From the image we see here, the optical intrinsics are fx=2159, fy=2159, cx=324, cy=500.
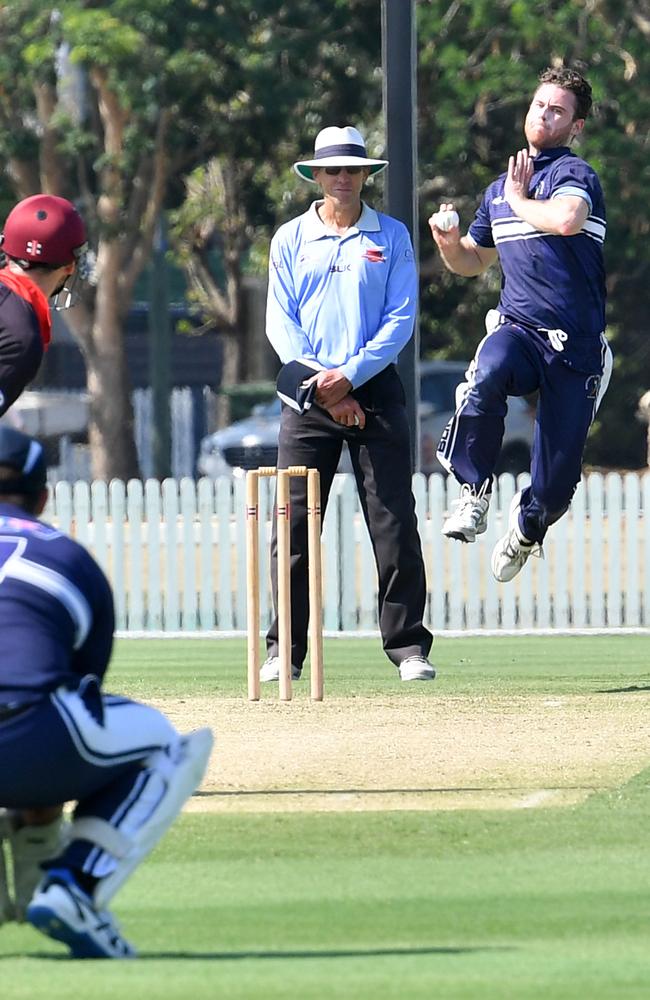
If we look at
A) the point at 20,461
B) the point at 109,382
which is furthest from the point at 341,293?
the point at 109,382

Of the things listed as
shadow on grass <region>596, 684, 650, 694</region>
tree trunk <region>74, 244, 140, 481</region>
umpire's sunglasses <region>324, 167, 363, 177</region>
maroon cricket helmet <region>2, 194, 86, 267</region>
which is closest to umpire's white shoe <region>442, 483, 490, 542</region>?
shadow on grass <region>596, 684, 650, 694</region>

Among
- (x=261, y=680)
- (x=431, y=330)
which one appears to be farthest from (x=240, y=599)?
(x=431, y=330)

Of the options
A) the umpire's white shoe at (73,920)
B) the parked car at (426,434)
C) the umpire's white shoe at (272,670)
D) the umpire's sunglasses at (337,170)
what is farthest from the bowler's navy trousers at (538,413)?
the parked car at (426,434)

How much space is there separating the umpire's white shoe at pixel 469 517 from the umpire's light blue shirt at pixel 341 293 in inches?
28.6

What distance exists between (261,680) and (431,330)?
27332 millimetres

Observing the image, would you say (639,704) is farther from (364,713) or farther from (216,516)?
(216,516)

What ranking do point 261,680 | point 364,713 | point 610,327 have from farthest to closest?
Result: point 610,327, point 261,680, point 364,713

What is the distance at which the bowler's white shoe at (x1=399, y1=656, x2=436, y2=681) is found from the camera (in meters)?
10.2

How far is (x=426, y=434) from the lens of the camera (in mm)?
31375

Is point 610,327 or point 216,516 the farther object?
point 610,327

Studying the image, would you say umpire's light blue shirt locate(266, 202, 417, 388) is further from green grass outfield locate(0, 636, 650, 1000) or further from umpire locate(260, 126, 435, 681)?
green grass outfield locate(0, 636, 650, 1000)

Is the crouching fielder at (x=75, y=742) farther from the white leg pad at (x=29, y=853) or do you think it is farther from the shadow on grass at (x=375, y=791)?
the shadow on grass at (x=375, y=791)

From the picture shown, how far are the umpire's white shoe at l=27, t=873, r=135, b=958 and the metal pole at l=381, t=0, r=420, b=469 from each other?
8.46m

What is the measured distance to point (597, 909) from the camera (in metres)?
5.47
